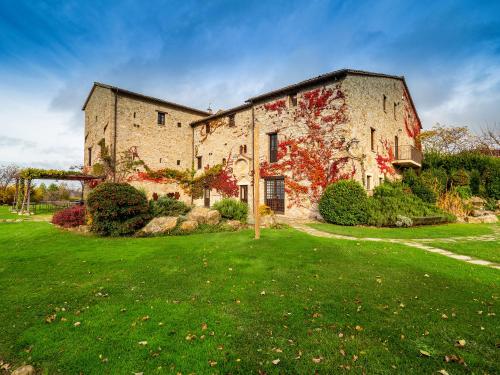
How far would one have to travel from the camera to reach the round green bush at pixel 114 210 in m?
9.98

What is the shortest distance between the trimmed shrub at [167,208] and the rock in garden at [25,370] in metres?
8.95

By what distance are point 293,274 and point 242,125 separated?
54.9ft

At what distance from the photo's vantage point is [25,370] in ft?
8.87

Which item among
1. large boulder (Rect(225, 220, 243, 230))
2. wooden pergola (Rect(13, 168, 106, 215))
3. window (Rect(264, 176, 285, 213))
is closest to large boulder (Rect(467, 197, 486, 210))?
window (Rect(264, 176, 285, 213))

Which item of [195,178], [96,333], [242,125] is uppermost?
[242,125]

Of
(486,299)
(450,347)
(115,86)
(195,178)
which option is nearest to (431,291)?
(486,299)

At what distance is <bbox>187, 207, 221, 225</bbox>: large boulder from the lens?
37.6 ft

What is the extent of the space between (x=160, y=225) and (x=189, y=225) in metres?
1.14

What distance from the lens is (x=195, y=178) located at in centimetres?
2366

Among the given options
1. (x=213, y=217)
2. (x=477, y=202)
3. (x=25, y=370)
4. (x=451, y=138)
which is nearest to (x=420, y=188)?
(x=477, y=202)

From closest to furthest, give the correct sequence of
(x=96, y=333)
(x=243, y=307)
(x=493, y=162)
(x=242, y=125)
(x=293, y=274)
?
(x=96, y=333)
(x=243, y=307)
(x=293, y=274)
(x=493, y=162)
(x=242, y=125)

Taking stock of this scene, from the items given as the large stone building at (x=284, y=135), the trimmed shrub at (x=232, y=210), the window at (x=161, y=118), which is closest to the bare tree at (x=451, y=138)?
the large stone building at (x=284, y=135)

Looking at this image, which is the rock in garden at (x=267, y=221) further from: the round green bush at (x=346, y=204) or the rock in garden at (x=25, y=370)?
the rock in garden at (x=25, y=370)

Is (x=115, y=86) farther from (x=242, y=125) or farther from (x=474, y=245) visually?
(x=474, y=245)
